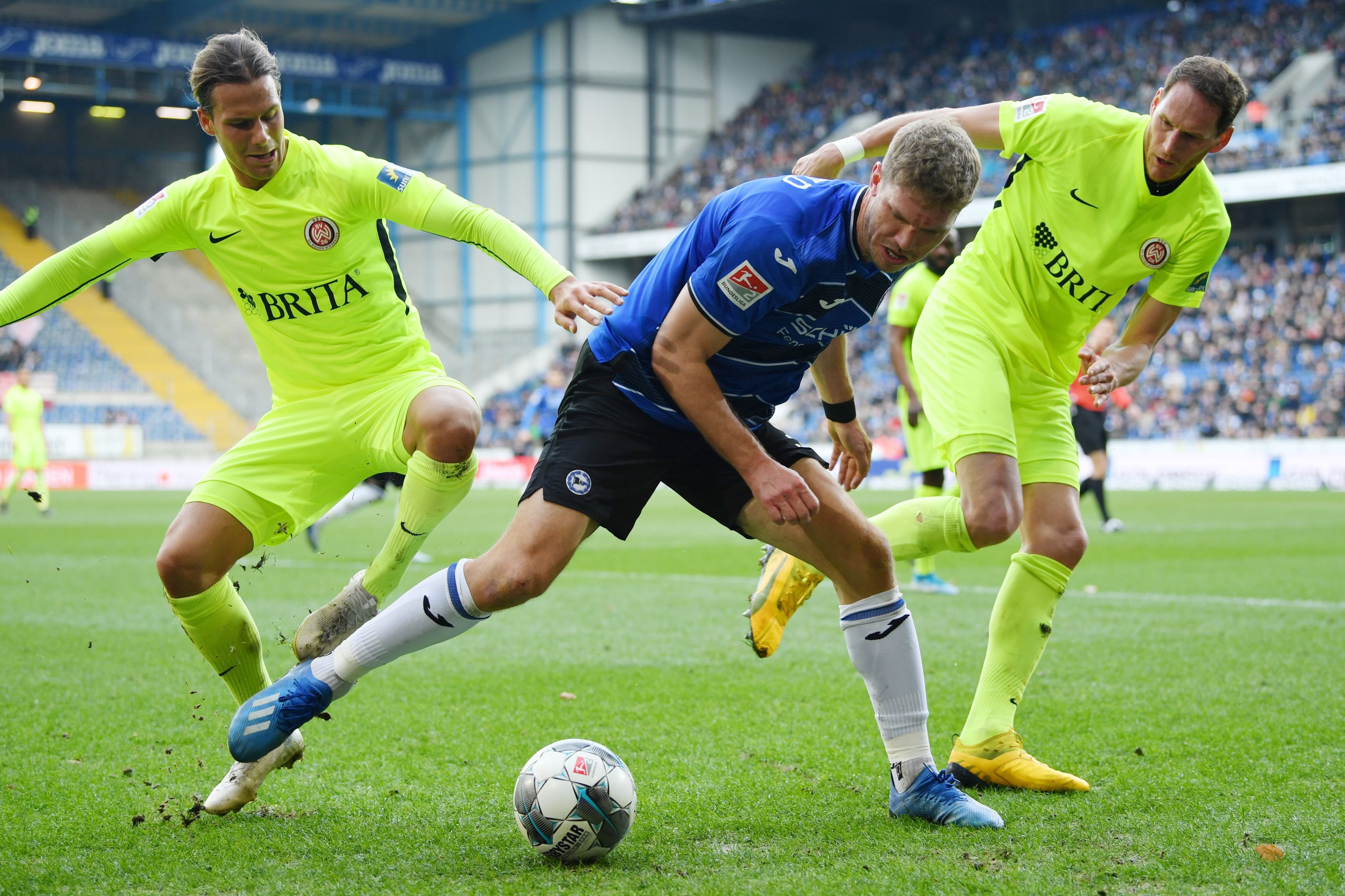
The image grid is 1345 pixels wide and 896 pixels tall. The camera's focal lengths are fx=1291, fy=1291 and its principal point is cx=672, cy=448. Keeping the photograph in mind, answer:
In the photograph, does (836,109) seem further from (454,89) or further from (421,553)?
(421,553)

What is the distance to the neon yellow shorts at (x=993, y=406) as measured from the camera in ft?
14.4

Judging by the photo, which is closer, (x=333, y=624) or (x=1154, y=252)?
(x=333, y=624)

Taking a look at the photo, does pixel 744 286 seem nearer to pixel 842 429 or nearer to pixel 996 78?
pixel 842 429

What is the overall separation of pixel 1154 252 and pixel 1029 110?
2.23ft

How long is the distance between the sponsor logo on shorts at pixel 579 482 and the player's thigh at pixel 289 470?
1124mm

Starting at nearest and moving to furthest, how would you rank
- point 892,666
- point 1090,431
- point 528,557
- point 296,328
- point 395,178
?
point 528,557, point 892,666, point 395,178, point 296,328, point 1090,431

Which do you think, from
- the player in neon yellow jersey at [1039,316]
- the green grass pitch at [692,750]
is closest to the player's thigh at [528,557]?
the green grass pitch at [692,750]

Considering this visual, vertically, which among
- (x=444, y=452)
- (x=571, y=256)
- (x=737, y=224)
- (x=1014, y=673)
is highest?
(x=737, y=224)

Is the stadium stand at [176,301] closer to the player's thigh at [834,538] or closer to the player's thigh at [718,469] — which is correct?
A: the player's thigh at [718,469]

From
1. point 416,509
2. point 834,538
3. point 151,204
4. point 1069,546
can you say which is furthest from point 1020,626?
point 151,204

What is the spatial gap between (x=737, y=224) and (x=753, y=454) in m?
0.61

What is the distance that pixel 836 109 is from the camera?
1517 inches

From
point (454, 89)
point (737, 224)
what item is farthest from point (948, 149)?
point (454, 89)

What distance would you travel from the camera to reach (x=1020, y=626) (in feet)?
14.3
